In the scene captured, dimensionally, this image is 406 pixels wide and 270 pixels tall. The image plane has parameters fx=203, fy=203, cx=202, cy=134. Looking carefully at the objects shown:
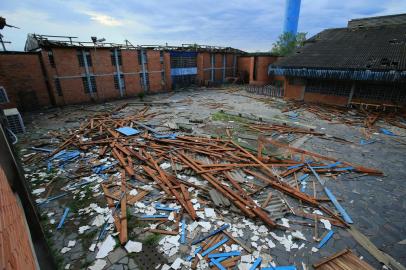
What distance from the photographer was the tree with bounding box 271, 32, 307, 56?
3412cm

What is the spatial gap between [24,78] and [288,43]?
3607 cm

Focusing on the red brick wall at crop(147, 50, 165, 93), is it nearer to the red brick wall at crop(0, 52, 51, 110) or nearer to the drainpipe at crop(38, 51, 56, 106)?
the drainpipe at crop(38, 51, 56, 106)

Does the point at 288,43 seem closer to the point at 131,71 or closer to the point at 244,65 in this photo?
the point at 244,65

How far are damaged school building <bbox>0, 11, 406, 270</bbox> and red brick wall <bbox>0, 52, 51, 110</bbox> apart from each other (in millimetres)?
87

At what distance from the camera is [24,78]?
16.5 m

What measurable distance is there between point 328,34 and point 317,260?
Answer: 26.0 metres

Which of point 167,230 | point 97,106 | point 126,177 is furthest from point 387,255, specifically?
point 97,106

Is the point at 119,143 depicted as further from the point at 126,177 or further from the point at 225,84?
the point at 225,84

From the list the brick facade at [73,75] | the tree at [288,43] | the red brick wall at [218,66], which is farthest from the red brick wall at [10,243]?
the tree at [288,43]

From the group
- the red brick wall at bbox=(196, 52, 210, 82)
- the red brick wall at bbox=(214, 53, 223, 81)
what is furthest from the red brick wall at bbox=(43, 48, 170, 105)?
the red brick wall at bbox=(214, 53, 223, 81)

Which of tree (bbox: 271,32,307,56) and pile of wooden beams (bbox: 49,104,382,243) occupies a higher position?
tree (bbox: 271,32,307,56)

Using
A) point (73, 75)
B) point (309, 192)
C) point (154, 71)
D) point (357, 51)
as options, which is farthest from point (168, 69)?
point (309, 192)

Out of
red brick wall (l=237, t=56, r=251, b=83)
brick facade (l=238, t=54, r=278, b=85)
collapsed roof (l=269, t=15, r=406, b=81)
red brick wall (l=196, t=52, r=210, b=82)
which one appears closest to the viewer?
collapsed roof (l=269, t=15, r=406, b=81)

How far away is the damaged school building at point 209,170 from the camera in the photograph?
15.2 feet
